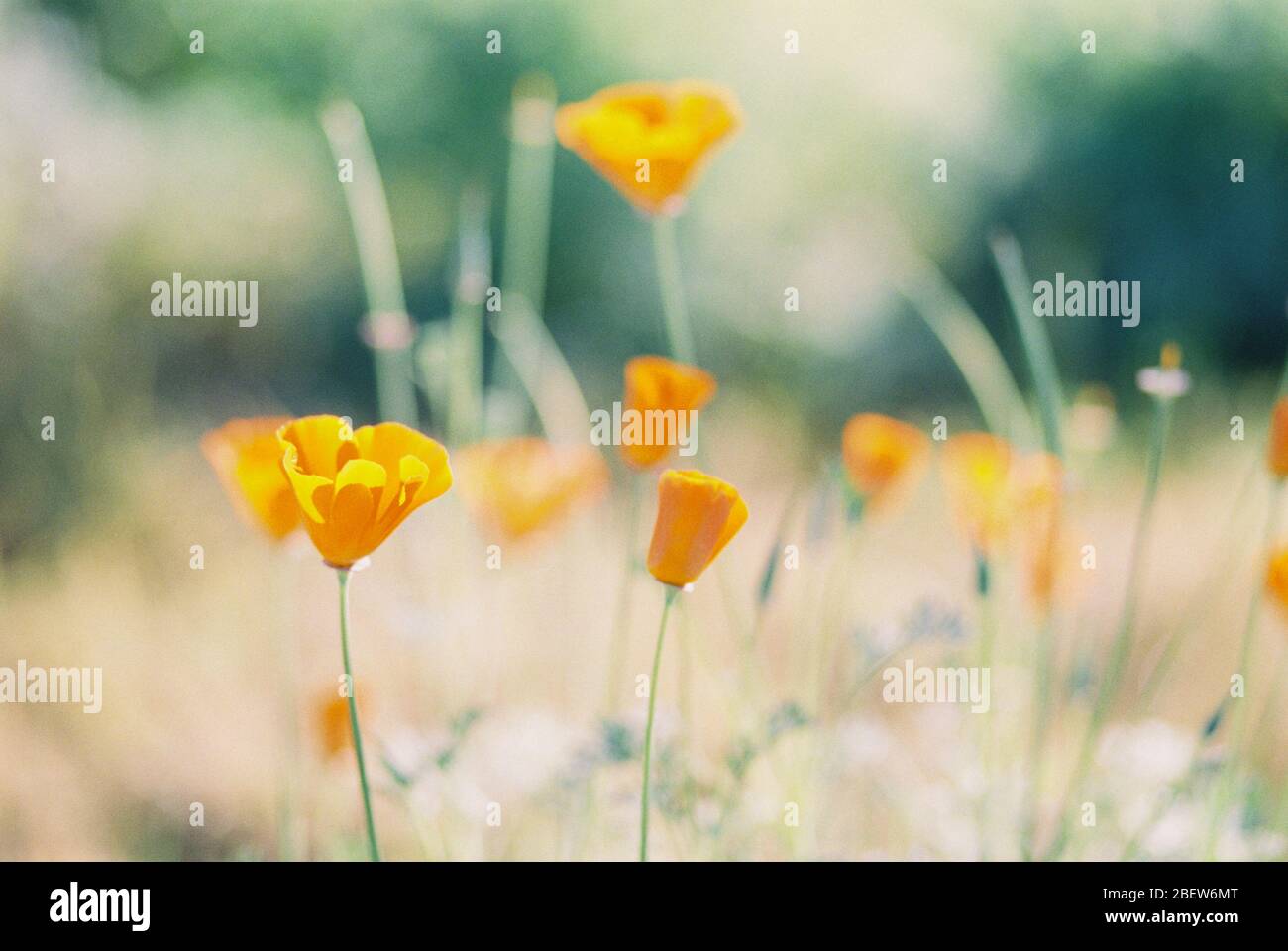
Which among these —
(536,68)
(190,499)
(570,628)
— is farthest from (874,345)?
(190,499)

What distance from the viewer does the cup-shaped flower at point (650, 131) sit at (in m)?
0.63

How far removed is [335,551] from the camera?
49 cm

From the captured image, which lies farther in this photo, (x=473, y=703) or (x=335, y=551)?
(x=473, y=703)

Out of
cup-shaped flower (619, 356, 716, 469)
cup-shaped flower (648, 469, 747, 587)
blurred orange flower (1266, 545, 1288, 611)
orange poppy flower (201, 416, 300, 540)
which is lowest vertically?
blurred orange flower (1266, 545, 1288, 611)

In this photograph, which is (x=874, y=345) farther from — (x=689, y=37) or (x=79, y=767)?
(x=79, y=767)

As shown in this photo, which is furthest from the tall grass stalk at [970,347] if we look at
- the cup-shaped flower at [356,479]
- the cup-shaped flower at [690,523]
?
the cup-shaped flower at [356,479]

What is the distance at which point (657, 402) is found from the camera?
0.60m

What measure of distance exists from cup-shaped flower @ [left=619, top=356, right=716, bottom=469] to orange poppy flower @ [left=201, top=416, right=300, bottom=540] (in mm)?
185

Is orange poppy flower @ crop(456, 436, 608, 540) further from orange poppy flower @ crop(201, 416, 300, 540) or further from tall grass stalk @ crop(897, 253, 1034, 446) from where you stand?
tall grass stalk @ crop(897, 253, 1034, 446)

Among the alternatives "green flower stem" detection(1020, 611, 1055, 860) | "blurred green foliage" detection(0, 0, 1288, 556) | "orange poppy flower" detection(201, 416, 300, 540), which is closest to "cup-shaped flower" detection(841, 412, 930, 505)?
"green flower stem" detection(1020, 611, 1055, 860)

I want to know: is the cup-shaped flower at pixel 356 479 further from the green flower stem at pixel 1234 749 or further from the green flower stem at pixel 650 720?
the green flower stem at pixel 1234 749

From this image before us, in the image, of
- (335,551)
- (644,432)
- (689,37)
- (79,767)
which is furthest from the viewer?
(689,37)

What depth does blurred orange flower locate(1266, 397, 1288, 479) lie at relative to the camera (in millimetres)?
621
